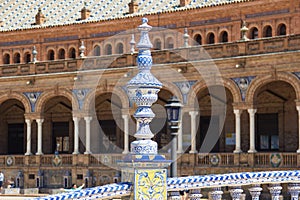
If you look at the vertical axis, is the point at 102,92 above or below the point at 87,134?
above

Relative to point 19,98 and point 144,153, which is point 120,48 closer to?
point 19,98

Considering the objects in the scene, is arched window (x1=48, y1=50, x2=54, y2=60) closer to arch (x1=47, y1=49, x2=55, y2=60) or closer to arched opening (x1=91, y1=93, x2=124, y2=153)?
arch (x1=47, y1=49, x2=55, y2=60)

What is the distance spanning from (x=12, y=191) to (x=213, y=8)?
13.1m

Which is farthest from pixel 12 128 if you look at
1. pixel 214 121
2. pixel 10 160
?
pixel 214 121

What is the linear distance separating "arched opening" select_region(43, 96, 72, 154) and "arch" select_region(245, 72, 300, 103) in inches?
504

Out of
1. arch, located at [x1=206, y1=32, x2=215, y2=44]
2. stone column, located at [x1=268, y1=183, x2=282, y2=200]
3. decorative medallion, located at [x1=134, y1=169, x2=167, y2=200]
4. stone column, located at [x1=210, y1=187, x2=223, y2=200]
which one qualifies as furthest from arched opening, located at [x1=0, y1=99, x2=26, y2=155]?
decorative medallion, located at [x1=134, y1=169, x2=167, y2=200]

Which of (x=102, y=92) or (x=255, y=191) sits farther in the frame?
(x=102, y=92)

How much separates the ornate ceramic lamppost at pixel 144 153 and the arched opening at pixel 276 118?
21.6 meters

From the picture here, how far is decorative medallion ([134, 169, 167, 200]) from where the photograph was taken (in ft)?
31.4

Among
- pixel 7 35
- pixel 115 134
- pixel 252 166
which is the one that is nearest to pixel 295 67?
pixel 252 166

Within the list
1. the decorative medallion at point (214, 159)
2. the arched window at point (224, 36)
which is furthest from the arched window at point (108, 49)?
the decorative medallion at point (214, 159)

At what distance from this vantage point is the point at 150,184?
31.7 ft

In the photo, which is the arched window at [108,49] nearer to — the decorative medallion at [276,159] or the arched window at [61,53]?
the arched window at [61,53]

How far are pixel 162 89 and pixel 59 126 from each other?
9.05m
